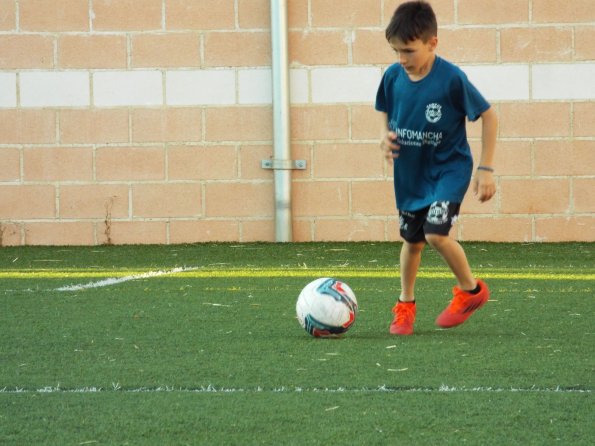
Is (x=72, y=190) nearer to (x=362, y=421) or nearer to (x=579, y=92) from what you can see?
(x=579, y=92)

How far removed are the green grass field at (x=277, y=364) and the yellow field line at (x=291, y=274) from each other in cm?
2

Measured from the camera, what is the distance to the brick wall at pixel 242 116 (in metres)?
10.2

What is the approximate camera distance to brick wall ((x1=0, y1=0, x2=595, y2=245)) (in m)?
10.2

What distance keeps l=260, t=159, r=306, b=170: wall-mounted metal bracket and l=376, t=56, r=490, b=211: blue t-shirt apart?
4833 millimetres

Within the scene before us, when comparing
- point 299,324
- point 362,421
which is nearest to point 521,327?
point 299,324

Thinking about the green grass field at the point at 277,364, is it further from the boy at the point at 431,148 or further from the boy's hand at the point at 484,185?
the boy's hand at the point at 484,185

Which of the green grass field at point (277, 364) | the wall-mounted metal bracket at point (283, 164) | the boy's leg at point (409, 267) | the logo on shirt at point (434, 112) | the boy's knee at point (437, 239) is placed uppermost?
the logo on shirt at point (434, 112)

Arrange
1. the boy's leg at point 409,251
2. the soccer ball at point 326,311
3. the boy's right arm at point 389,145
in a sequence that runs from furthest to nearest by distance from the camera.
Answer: the boy's leg at point 409,251 < the boy's right arm at point 389,145 < the soccer ball at point 326,311

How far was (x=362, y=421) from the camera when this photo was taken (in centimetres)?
335

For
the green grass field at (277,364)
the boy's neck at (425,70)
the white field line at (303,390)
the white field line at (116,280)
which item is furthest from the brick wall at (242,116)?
the white field line at (303,390)

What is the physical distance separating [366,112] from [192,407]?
6.87m

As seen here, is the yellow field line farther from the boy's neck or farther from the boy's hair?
the boy's hair

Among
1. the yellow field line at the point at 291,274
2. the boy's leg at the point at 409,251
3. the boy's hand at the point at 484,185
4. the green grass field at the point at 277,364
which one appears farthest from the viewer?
the yellow field line at the point at 291,274

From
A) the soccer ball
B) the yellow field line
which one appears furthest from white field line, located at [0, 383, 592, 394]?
the yellow field line
